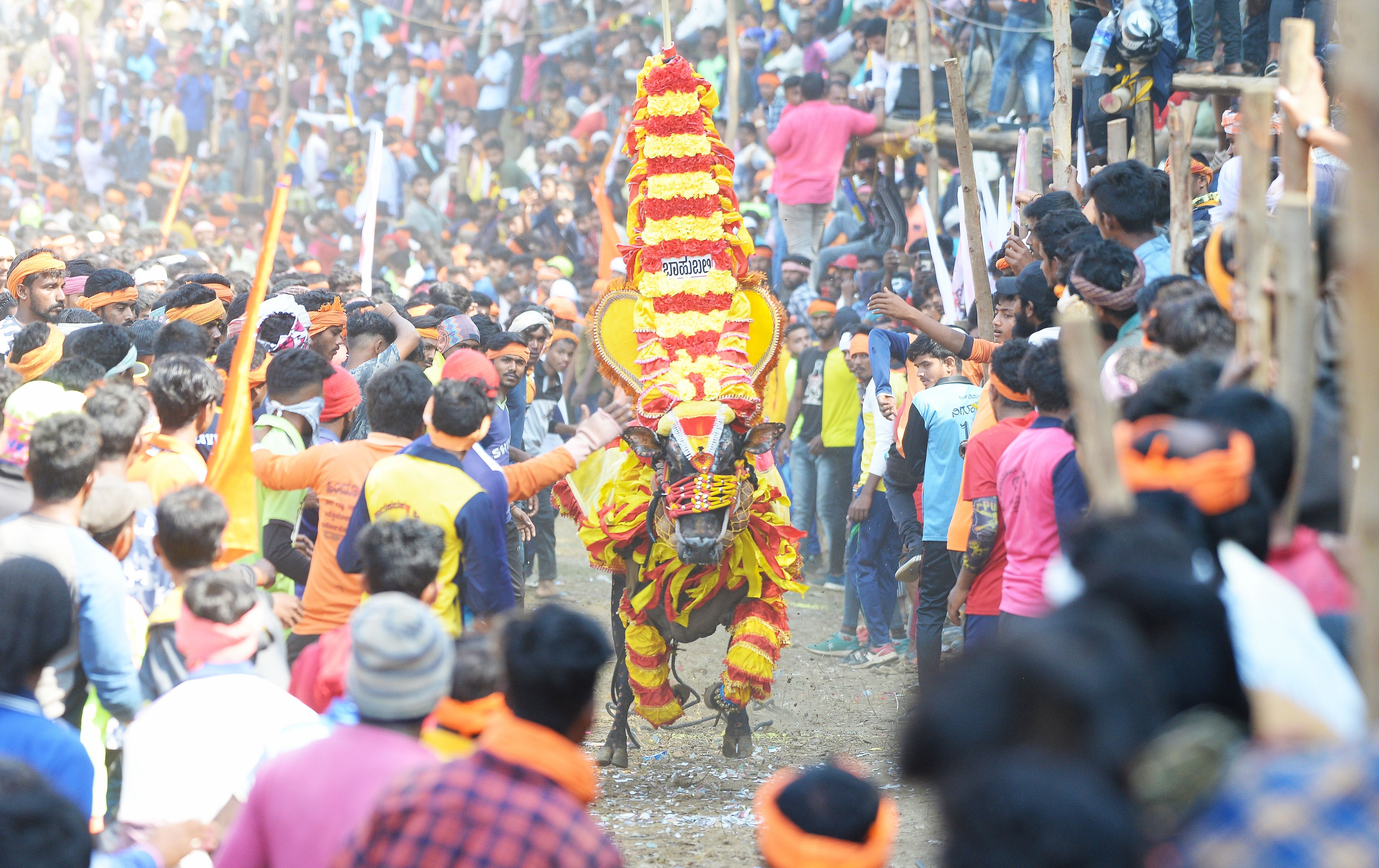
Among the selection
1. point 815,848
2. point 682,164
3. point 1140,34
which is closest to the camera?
point 815,848

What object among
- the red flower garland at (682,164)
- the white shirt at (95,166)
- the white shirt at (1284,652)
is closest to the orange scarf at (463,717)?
the white shirt at (1284,652)

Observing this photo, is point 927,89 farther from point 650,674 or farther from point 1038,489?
point 1038,489

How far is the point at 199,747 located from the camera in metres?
3.11

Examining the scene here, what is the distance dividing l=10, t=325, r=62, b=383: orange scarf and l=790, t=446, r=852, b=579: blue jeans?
570 centimetres

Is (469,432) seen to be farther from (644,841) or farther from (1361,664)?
(1361,664)

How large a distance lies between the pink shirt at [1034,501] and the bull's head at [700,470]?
161cm

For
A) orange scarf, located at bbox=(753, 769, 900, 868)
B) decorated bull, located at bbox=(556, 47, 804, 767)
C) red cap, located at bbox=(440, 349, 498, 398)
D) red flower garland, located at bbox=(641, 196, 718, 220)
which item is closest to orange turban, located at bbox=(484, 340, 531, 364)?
decorated bull, located at bbox=(556, 47, 804, 767)

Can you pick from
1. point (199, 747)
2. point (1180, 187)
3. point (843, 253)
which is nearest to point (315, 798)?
point (199, 747)

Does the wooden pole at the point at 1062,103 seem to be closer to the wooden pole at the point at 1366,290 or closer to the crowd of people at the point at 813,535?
the crowd of people at the point at 813,535

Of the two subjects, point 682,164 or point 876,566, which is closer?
point 682,164

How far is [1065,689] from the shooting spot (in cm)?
166

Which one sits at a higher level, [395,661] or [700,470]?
[395,661]

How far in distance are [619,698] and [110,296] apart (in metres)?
3.79

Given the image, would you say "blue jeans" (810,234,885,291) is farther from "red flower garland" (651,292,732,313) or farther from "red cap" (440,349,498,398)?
"red cap" (440,349,498,398)
